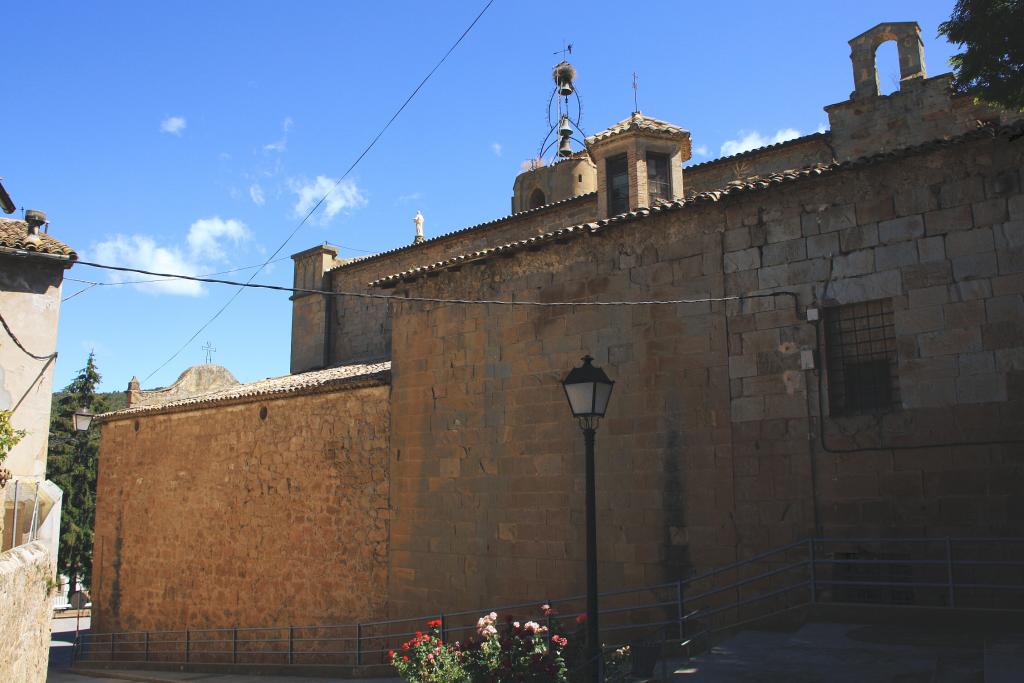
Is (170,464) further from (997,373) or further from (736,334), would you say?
(997,373)

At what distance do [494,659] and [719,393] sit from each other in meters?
4.67

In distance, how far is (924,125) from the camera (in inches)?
623

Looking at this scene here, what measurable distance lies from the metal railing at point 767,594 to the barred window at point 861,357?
5.54ft

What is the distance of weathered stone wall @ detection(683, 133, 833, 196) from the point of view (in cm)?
1716

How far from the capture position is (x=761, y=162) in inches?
708

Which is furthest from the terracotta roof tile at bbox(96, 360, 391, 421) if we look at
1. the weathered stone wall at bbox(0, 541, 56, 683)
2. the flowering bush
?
the flowering bush

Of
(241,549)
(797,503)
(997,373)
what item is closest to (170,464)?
(241,549)

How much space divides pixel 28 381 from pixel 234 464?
6.24m

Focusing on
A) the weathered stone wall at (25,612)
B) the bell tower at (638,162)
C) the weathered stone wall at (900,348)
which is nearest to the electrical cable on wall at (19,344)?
the weathered stone wall at (25,612)

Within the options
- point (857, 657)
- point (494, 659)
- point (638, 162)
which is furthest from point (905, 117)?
point (494, 659)

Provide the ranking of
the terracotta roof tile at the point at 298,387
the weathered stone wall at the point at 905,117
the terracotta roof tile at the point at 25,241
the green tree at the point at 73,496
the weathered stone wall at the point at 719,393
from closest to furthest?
the weathered stone wall at the point at 719,393 < the terracotta roof tile at the point at 25,241 < the weathered stone wall at the point at 905,117 < the terracotta roof tile at the point at 298,387 < the green tree at the point at 73,496

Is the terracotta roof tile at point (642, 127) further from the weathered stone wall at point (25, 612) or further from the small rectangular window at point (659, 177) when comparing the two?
the weathered stone wall at point (25, 612)

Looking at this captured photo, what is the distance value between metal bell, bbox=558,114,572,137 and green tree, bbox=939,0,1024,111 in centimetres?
1961

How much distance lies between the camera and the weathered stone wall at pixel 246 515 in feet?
53.1
